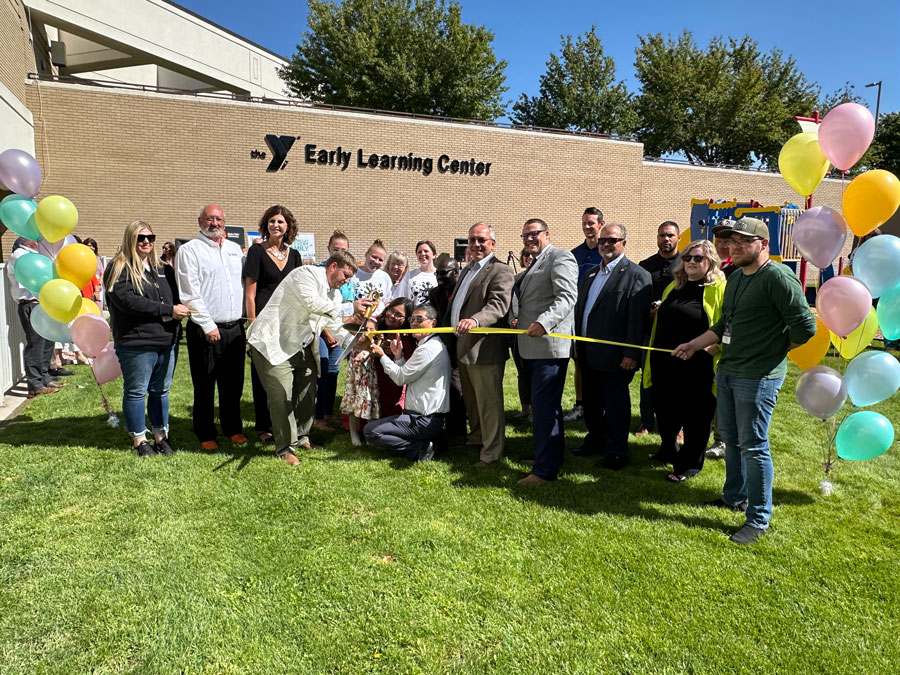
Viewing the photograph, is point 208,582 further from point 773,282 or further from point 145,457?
point 773,282

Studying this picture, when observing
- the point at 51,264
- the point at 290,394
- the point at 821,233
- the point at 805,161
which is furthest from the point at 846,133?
the point at 51,264

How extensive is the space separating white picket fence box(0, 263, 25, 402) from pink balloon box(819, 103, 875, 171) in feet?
29.3

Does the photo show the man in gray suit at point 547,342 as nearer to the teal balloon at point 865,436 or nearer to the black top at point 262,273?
the teal balloon at point 865,436

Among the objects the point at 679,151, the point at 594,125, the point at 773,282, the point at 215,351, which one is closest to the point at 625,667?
the point at 773,282

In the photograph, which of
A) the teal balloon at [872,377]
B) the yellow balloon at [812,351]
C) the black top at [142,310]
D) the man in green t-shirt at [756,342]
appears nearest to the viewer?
the man in green t-shirt at [756,342]

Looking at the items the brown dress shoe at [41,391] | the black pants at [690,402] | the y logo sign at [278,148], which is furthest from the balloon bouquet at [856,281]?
the y logo sign at [278,148]

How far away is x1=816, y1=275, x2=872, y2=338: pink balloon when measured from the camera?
370 cm

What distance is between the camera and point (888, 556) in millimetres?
3699

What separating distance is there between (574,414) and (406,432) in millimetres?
2653

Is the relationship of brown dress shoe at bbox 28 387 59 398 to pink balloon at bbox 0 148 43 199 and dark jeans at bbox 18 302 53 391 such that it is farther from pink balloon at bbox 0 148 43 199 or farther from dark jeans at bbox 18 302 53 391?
pink balloon at bbox 0 148 43 199

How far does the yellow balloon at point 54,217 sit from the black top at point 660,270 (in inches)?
219

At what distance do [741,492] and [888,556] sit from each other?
92 cm

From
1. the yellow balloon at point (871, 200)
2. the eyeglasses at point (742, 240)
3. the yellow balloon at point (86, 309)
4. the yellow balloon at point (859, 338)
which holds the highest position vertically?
the yellow balloon at point (871, 200)

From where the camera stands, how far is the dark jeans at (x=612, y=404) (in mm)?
5141
